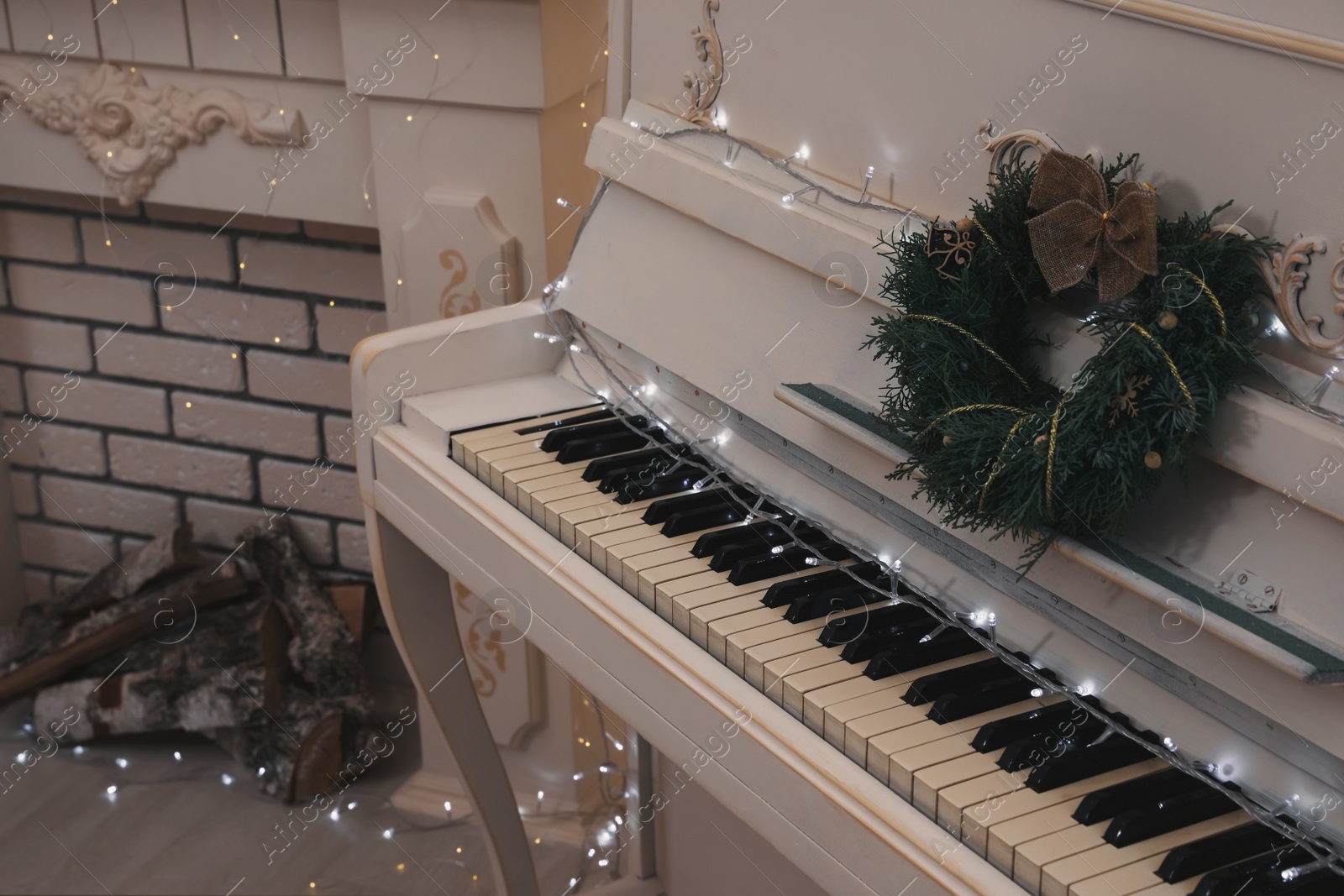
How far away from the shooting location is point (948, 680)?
3.50ft

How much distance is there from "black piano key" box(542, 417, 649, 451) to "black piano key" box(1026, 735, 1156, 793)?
701 mm

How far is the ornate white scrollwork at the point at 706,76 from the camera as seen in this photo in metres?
1.44

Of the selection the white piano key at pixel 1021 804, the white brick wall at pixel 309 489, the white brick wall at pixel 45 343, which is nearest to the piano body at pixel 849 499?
the white piano key at pixel 1021 804

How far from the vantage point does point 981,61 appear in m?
1.13

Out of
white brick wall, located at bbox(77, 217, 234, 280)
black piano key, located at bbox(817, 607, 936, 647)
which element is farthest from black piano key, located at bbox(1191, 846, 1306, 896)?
white brick wall, located at bbox(77, 217, 234, 280)

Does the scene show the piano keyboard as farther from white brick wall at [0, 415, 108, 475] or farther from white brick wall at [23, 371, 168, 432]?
white brick wall at [0, 415, 108, 475]

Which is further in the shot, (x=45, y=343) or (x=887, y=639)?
(x=45, y=343)

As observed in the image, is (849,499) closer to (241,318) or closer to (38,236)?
(241,318)

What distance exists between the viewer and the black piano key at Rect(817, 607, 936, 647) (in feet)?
3.68

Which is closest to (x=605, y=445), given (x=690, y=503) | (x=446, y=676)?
(x=690, y=503)

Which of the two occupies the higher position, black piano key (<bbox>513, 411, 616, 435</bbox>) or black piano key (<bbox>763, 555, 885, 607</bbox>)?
black piano key (<bbox>513, 411, 616, 435</bbox>)

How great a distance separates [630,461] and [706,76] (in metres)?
0.44

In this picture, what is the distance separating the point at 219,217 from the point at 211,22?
0.43 m

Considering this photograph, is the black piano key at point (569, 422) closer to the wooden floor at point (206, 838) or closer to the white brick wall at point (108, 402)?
the wooden floor at point (206, 838)
